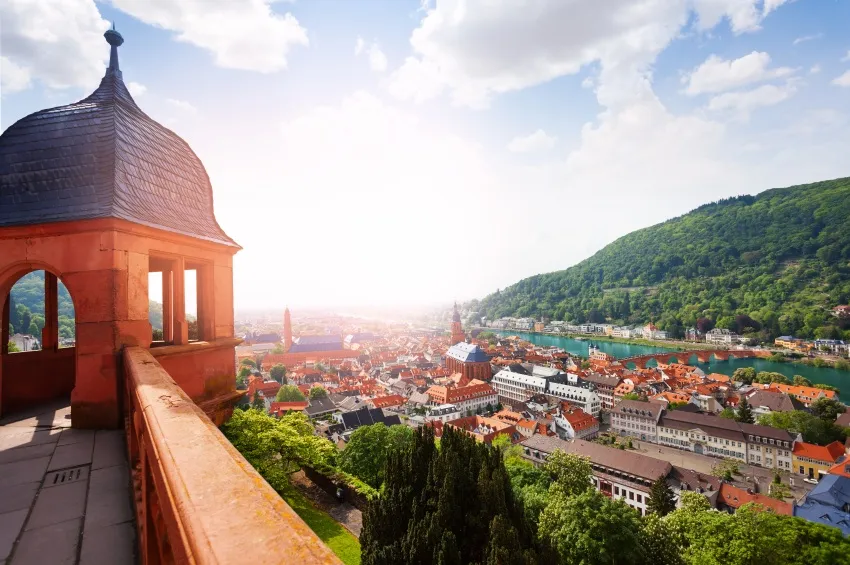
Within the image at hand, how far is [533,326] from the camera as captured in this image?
152 m

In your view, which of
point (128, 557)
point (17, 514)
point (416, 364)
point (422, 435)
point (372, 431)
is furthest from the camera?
point (416, 364)

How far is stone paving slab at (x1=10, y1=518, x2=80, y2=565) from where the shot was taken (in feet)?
7.66

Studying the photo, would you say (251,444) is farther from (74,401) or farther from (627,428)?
(627,428)

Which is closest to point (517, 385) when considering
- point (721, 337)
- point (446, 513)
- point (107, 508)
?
point (446, 513)

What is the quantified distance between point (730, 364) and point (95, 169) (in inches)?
3861

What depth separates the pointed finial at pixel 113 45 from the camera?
19.9 feet

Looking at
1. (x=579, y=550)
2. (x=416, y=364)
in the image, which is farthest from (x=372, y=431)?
(x=416, y=364)

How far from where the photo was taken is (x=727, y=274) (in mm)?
133625

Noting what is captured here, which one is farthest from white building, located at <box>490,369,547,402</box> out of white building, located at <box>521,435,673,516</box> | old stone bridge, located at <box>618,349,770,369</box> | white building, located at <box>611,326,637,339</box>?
white building, located at <box>611,326,637,339</box>

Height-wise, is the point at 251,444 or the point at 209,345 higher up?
the point at 209,345

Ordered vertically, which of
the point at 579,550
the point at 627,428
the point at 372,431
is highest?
the point at 372,431

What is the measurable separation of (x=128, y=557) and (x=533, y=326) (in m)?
156

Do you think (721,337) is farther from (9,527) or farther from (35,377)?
(9,527)

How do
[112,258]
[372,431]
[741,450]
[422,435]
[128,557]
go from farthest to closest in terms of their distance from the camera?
[741,450] < [372,431] < [422,435] < [112,258] < [128,557]
